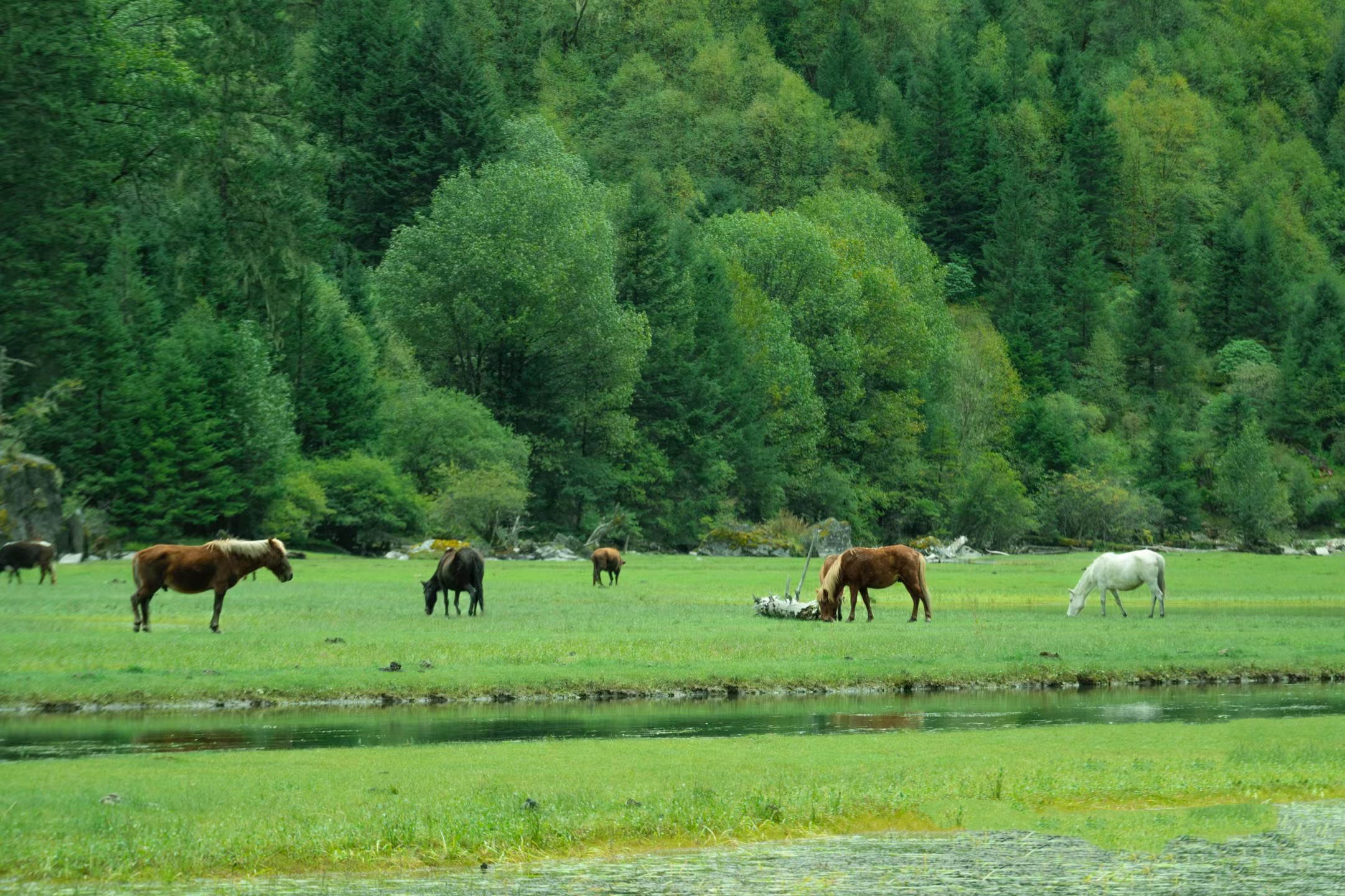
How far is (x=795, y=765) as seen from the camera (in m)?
18.6

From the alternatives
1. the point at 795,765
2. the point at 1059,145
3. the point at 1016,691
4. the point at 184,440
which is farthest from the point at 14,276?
the point at 1059,145

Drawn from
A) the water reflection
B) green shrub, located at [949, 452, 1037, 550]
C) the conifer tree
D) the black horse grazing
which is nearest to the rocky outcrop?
the black horse grazing

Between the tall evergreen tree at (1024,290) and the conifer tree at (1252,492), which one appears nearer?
the conifer tree at (1252,492)

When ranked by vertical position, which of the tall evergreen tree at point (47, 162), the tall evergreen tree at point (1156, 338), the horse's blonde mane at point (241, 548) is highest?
the tall evergreen tree at point (1156, 338)

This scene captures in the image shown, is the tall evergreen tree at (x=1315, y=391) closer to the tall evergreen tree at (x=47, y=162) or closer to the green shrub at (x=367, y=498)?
the green shrub at (x=367, y=498)

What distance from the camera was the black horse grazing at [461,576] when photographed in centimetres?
3788

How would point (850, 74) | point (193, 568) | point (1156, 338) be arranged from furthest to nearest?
1. point (850, 74)
2. point (1156, 338)
3. point (193, 568)

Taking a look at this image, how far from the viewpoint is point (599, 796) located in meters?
16.2

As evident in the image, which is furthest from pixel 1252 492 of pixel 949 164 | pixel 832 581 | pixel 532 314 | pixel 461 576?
pixel 461 576

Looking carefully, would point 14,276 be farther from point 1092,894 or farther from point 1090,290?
point 1090,290

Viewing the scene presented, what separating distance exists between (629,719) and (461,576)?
1461 cm

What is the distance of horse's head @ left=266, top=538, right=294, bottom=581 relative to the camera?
32.8 m

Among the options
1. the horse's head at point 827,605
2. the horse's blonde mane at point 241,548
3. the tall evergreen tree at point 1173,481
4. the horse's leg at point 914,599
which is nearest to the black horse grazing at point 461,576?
the horse's blonde mane at point 241,548

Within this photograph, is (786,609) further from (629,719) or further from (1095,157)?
(1095,157)
